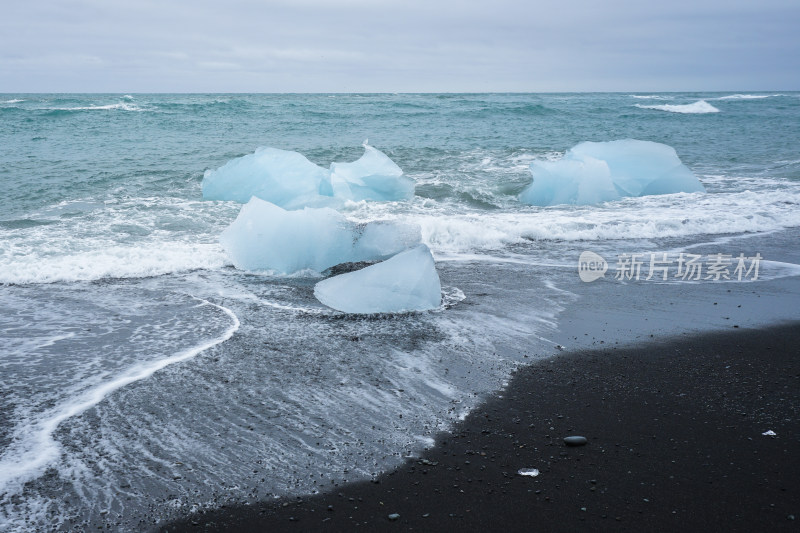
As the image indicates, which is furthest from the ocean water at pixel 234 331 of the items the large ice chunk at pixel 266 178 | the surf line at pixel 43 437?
the large ice chunk at pixel 266 178

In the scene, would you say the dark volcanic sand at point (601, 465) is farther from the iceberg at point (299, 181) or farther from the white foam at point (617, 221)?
the iceberg at point (299, 181)

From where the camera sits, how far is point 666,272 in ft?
22.8

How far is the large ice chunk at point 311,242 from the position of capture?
6.96 meters

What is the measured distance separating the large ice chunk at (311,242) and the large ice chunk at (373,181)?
13.2 ft

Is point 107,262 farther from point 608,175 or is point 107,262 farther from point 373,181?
point 608,175

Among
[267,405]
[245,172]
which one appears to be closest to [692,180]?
[245,172]

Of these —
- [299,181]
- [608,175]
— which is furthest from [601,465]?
[608,175]

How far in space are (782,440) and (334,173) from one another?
873 cm

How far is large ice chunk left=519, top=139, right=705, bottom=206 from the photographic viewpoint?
37.2 feet

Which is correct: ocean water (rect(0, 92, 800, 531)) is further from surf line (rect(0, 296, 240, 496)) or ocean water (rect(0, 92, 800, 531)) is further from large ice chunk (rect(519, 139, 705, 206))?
large ice chunk (rect(519, 139, 705, 206))

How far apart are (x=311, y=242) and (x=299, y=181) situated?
3.90m

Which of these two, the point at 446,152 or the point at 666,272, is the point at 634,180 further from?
the point at 446,152

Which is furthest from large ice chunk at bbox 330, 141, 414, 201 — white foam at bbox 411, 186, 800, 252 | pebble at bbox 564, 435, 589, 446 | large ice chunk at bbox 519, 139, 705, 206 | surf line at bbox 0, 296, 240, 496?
pebble at bbox 564, 435, 589, 446

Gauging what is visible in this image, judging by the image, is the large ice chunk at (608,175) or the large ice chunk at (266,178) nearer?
the large ice chunk at (266,178)
